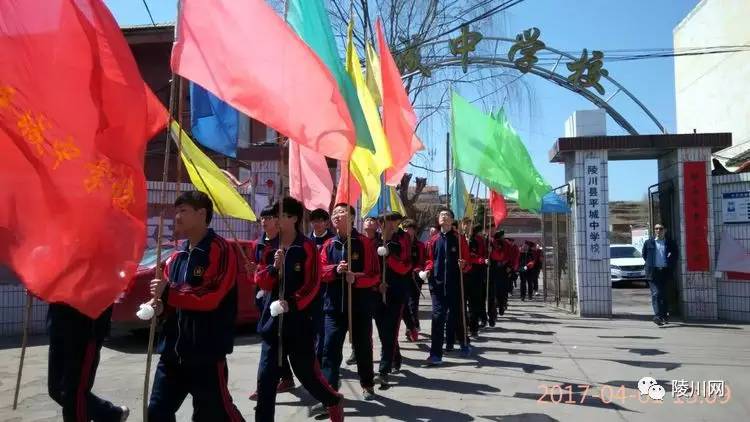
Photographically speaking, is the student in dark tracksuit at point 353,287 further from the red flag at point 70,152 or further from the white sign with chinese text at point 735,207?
the white sign with chinese text at point 735,207

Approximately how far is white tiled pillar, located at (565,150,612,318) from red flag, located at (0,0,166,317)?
400 inches

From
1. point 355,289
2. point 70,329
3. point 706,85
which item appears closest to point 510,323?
point 355,289

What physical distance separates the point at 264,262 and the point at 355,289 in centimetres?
127

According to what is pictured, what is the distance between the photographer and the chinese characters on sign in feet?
39.7

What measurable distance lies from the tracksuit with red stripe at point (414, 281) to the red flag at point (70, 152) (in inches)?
180

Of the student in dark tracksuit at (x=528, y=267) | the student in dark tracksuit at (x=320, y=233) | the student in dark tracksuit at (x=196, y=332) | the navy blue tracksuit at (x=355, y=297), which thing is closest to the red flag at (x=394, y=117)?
the student in dark tracksuit at (x=320, y=233)

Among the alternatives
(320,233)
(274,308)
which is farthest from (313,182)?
(274,308)

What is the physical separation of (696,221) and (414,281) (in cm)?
609

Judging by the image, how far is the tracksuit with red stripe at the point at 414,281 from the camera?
796 cm

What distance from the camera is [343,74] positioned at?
5016mm

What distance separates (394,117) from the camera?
691cm

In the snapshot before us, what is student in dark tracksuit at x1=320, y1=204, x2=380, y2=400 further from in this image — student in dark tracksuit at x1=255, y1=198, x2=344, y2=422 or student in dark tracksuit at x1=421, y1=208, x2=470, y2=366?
student in dark tracksuit at x1=421, y1=208, x2=470, y2=366

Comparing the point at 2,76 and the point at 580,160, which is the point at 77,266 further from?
the point at 580,160

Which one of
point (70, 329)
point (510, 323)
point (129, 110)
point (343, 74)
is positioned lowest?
point (510, 323)
